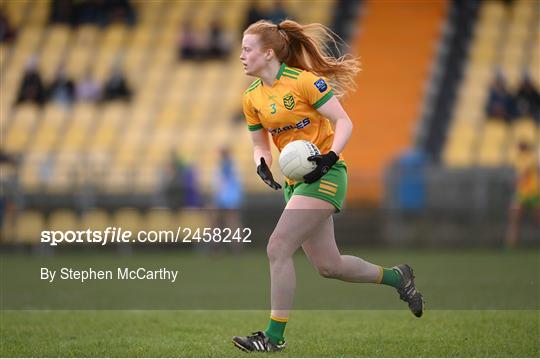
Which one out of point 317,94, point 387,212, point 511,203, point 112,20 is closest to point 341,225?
point 387,212

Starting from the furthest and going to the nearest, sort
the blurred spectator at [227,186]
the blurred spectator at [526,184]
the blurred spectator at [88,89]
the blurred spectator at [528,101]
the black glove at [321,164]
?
the blurred spectator at [88,89], the blurred spectator at [528,101], the blurred spectator at [227,186], the blurred spectator at [526,184], the black glove at [321,164]

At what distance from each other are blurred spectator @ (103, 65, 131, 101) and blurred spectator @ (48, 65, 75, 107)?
2.53ft

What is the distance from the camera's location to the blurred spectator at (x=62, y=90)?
2595 centimetres

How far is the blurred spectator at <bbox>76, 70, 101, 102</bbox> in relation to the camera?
85.6 feet

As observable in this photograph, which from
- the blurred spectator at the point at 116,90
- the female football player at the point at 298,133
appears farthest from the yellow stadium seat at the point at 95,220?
the female football player at the point at 298,133

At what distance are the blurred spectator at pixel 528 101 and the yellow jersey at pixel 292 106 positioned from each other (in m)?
16.7

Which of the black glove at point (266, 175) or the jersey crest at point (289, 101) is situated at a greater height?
the jersey crest at point (289, 101)

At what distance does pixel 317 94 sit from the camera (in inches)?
300

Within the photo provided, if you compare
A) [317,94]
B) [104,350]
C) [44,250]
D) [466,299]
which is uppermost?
[317,94]

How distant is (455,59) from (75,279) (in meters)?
13.0

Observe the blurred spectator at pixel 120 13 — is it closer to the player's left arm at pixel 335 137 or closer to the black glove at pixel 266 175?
the black glove at pixel 266 175

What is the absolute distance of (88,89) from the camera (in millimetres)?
26266

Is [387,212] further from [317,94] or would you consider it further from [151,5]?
[317,94]

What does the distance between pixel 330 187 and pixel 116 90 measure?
→ 1892cm
